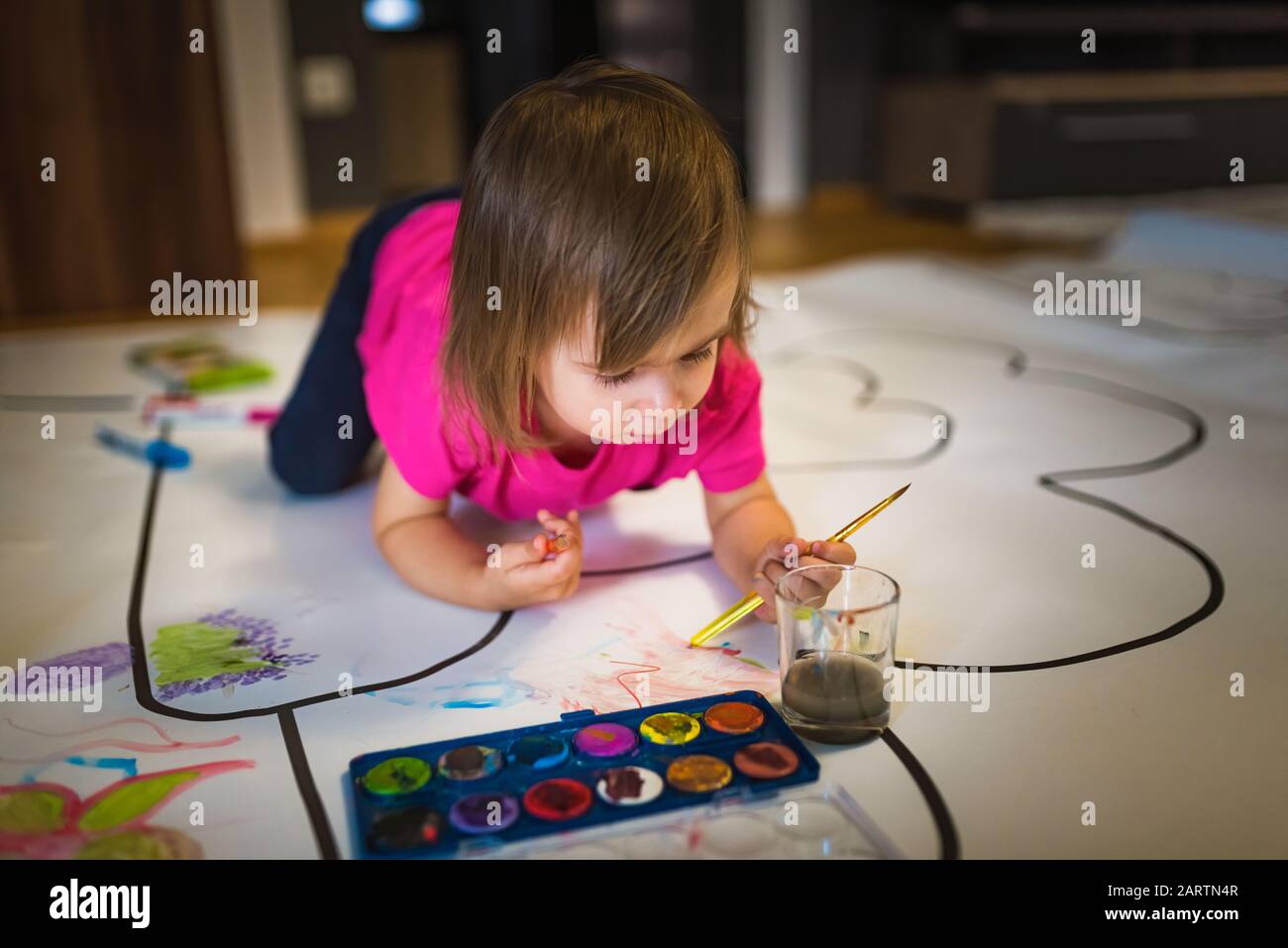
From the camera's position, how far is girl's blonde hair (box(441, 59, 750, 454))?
613 mm

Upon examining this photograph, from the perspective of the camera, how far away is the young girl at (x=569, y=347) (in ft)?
2.03

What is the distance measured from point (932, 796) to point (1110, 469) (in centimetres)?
57

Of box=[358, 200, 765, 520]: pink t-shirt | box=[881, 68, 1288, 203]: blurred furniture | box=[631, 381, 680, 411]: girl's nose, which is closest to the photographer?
box=[631, 381, 680, 411]: girl's nose

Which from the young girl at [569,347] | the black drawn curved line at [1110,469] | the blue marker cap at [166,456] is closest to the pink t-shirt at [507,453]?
the young girl at [569,347]

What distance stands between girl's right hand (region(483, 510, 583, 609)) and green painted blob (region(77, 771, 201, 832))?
0.22m

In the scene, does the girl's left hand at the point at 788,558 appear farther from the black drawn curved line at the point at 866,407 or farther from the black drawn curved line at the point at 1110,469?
the black drawn curved line at the point at 866,407

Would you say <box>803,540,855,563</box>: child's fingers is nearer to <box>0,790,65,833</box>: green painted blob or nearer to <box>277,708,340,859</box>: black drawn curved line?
<box>277,708,340,859</box>: black drawn curved line

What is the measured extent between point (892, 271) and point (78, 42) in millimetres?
1409

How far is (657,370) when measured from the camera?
2.10 feet

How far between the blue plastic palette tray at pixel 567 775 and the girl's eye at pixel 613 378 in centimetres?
19

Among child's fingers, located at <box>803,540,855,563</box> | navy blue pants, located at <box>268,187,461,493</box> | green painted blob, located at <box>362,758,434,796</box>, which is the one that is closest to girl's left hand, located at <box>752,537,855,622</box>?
child's fingers, located at <box>803,540,855,563</box>

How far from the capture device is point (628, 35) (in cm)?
325
